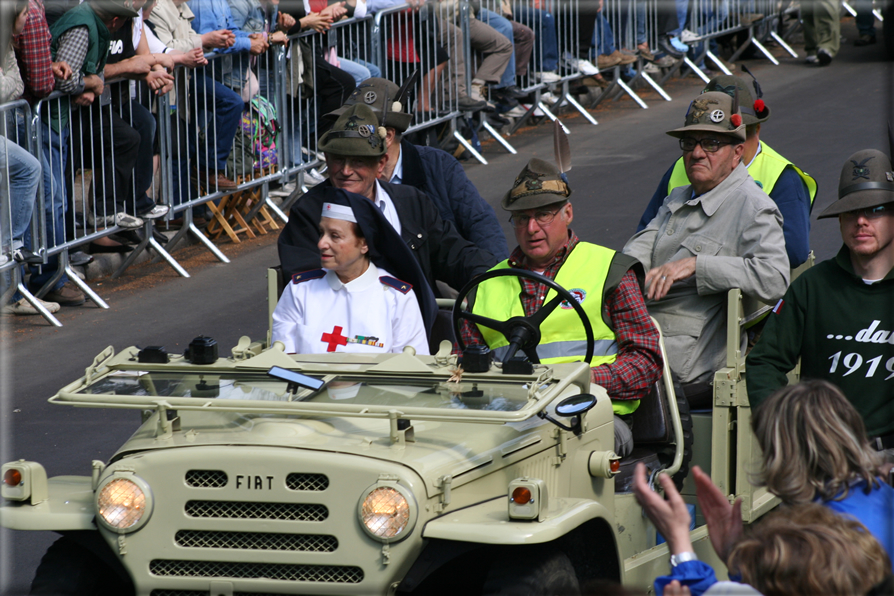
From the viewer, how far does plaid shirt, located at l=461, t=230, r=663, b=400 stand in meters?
4.68

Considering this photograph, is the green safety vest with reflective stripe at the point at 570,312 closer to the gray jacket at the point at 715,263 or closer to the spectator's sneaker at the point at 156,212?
the gray jacket at the point at 715,263

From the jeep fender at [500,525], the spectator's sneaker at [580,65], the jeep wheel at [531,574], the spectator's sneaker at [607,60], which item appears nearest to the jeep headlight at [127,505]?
the jeep fender at [500,525]

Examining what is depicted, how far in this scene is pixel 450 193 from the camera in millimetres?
6703

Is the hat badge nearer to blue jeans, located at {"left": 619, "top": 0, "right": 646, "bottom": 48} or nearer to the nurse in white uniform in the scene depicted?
the nurse in white uniform

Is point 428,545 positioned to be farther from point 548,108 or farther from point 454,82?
point 548,108

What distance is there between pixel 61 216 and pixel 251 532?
589 cm

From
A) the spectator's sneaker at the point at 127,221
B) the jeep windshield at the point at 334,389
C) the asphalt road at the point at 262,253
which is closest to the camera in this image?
the jeep windshield at the point at 334,389

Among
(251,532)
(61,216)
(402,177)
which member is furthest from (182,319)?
(251,532)

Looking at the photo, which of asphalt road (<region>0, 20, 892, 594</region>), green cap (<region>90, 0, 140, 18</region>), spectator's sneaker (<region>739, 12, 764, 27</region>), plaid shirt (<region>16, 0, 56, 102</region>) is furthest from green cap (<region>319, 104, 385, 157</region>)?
spectator's sneaker (<region>739, 12, 764, 27</region>)

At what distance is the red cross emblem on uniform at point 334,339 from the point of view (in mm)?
4918

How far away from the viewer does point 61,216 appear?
8844 mm

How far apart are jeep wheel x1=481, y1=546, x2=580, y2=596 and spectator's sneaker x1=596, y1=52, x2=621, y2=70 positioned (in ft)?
41.3

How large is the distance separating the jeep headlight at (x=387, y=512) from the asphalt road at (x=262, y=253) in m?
2.08

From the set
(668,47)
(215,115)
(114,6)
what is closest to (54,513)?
(114,6)
